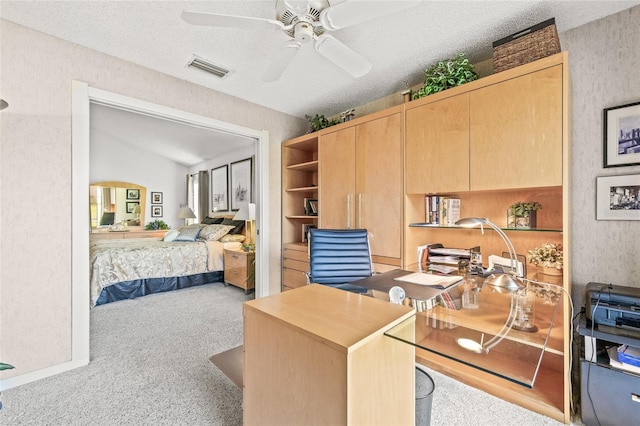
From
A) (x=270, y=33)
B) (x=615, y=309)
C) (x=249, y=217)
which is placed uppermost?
(x=270, y=33)

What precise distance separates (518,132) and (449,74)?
70 cm

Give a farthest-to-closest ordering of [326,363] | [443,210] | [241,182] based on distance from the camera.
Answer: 1. [241,182]
2. [443,210]
3. [326,363]

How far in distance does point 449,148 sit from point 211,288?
370cm

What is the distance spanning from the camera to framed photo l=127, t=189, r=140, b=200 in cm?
595

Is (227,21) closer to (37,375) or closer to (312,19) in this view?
(312,19)

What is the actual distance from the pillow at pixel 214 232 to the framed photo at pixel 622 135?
4.53 metres

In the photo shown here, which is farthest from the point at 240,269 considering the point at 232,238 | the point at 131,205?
the point at 131,205

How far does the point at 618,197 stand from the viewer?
1.68 meters

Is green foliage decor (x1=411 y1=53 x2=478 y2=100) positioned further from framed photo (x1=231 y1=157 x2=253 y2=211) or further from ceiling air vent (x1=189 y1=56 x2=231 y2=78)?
framed photo (x1=231 y1=157 x2=253 y2=211)

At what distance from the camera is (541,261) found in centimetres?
182

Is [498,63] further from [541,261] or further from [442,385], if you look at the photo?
[442,385]

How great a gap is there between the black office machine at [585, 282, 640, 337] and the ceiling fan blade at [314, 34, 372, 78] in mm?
1869

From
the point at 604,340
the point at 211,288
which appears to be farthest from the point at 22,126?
the point at 604,340

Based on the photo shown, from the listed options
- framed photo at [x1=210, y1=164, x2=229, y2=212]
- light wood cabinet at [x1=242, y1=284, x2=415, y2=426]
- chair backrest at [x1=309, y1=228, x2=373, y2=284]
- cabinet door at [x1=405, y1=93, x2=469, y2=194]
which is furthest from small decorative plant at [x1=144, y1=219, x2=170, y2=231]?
light wood cabinet at [x1=242, y1=284, x2=415, y2=426]
